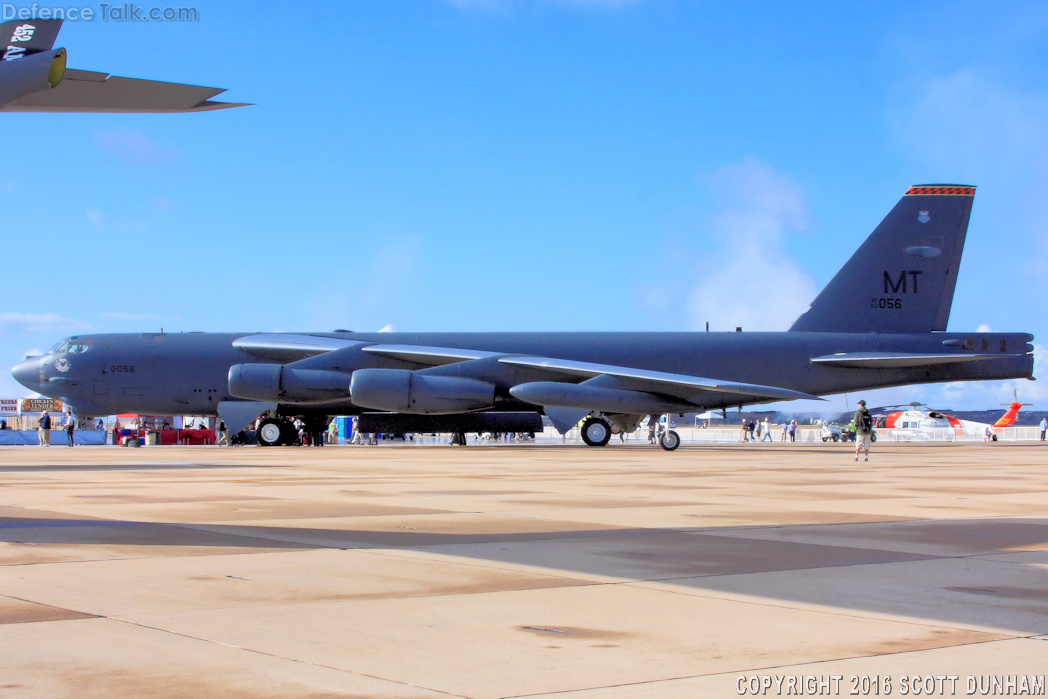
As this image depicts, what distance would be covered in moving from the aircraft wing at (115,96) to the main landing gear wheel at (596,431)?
81.1 feet

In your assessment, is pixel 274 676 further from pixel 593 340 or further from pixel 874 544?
pixel 593 340

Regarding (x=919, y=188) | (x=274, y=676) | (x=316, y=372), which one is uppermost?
(x=919, y=188)

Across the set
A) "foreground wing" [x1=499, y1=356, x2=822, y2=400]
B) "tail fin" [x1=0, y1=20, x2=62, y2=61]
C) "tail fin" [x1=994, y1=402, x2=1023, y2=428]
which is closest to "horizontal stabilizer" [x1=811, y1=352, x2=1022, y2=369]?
"foreground wing" [x1=499, y1=356, x2=822, y2=400]

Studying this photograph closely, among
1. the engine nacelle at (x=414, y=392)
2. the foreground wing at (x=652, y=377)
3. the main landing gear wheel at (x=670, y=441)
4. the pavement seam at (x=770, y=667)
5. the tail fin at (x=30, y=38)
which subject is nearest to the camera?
the pavement seam at (x=770, y=667)

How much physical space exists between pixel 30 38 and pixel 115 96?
582 mm

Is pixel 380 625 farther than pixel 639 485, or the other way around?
pixel 639 485

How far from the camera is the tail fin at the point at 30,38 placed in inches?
231

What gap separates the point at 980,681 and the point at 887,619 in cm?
104

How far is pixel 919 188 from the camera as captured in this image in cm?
3003

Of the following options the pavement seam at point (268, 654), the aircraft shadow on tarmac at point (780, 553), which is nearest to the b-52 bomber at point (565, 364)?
the aircraft shadow on tarmac at point (780, 553)

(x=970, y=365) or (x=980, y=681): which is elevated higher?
(x=970, y=365)

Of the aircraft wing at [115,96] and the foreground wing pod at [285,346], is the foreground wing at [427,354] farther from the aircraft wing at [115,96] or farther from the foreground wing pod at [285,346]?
the aircraft wing at [115,96]

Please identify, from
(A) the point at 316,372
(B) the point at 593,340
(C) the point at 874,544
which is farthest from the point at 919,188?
(C) the point at 874,544

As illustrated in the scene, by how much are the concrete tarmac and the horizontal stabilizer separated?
760 inches
